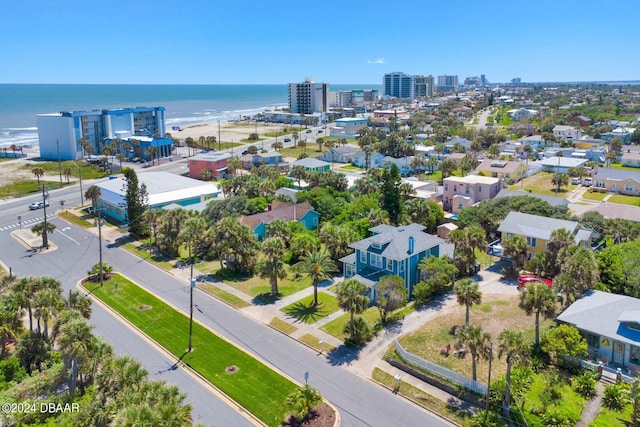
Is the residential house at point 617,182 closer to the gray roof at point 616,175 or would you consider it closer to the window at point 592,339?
the gray roof at point 616,175

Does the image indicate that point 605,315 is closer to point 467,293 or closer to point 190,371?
point 467,293

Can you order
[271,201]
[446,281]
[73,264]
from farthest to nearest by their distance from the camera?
[271,201] < [73,264] < [446,281]

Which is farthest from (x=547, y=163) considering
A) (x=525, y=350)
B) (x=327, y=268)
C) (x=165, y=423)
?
(x=165, y=423)

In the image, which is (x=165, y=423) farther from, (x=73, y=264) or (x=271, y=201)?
(x=271, y=201)

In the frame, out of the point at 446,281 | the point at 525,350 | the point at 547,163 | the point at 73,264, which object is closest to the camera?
the point at 525,350

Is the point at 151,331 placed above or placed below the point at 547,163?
below

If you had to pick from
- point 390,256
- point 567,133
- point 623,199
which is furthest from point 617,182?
point 567,133
